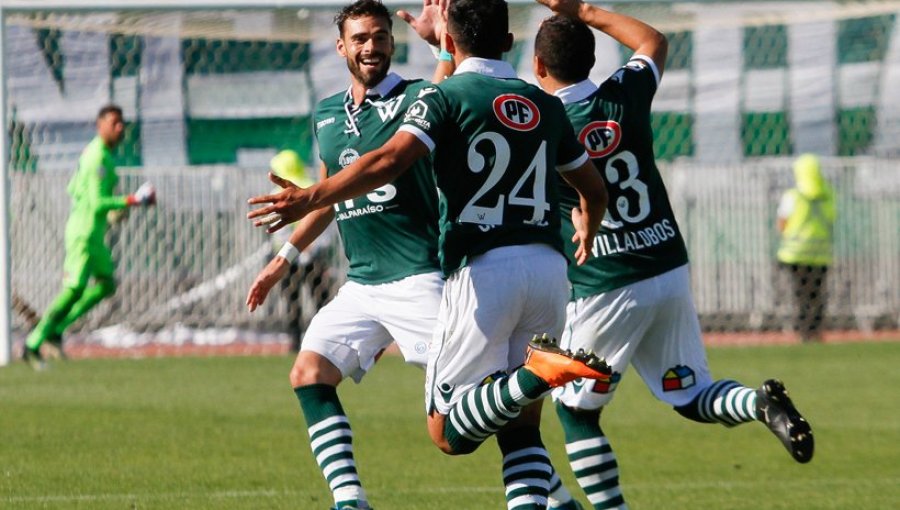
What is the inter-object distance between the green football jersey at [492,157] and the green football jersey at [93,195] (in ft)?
34.3

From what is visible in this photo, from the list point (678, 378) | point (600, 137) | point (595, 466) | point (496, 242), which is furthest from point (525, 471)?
point (600, 137)

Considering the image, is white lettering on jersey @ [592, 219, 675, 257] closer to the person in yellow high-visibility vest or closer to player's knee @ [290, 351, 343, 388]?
player's knee @ [290, 351, 343, 388]

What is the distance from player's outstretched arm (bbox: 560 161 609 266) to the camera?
6393 mm

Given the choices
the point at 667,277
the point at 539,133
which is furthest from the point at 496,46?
the point at 667,277

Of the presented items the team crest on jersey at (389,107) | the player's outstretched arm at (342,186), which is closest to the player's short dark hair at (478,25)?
the player's outstretched arm at (342,186)

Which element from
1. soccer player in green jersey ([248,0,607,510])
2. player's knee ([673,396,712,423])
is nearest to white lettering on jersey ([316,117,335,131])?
soccer player in green jersey ([248,0,607,510])

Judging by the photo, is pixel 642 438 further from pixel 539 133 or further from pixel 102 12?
pixel 102 12

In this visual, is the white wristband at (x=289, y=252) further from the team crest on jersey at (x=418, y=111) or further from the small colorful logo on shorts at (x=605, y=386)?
the team crest on jersey at (x=418, y=111)

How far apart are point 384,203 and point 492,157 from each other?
1.16m

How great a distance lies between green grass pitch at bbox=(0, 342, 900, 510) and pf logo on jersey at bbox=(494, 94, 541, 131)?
2.62 metres

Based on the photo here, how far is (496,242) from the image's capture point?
241 inches

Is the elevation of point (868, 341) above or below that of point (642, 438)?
below

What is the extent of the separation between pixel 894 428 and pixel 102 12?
8.66 meters

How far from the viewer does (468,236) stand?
20.2 ft
